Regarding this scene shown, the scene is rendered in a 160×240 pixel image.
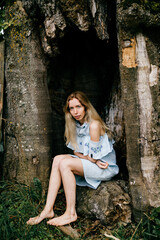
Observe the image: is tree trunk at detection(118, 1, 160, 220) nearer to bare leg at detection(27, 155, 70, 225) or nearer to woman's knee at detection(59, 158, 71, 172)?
woman's knee at detection(59, 158, 71, 172)

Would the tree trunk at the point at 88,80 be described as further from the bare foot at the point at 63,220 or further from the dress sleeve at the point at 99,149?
the bare foot at the point at 63,220

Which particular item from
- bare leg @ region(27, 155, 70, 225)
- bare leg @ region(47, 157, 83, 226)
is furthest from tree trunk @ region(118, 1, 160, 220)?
bare leg @ region(27, 155, 70, 225)

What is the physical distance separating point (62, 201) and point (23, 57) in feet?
7.56

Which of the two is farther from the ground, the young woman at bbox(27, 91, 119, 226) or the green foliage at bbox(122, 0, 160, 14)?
the green foliage at bbox(122, 0, 160, 14)

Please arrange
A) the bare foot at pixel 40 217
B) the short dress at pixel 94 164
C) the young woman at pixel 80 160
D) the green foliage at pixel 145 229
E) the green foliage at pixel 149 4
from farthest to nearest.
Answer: the short dress at pixel 94 164 → the young woman at pixel 80 160 → the bare foot at pixel 40 217 → the green foliage at pixel 149 4 → the green foliage at pixel 145 229

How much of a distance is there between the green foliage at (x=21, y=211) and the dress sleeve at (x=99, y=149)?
3.17ft

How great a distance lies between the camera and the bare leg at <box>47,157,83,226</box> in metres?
2.67

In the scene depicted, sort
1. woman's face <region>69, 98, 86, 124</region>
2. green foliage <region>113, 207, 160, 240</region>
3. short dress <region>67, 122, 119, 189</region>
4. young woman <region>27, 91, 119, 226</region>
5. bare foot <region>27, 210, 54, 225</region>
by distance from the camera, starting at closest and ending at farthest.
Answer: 1. green foliage <region>113, 207, 160, 240</region>
2. bare foot <region>27, 210, 54, 225</region>
3. young woman <region>27, 91, 119, 226</region>
4. short dress <region>67, 122, 119, 189</region>
5. woman's face <region>69, 98, 86, 124</region>

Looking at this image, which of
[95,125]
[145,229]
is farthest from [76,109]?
[145,229]

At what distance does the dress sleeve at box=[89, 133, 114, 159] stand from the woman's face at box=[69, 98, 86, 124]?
18.7 inches

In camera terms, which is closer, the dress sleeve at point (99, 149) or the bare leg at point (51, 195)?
the bare leg at point (51, 195)

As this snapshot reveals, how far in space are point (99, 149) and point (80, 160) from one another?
0.31 m

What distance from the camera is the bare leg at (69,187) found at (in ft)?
8.76

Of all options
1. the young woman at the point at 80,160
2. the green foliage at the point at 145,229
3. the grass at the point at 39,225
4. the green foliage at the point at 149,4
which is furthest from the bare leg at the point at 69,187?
the green foliage at the point at 149,4
